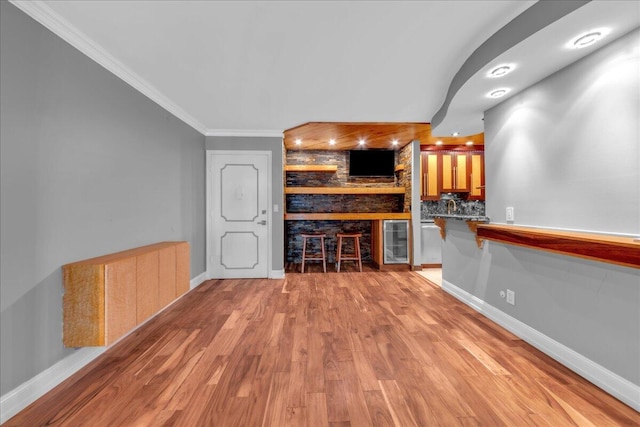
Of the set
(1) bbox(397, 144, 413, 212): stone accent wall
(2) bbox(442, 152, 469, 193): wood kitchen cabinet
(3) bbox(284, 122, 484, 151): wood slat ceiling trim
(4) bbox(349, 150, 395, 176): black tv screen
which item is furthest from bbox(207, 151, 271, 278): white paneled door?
(2) bbox(442, 152, 469, 193): wood kitchen cabinet

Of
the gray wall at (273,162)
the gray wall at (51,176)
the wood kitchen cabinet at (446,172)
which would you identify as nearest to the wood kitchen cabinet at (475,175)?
the wood kitchen cabinet at (446,172)

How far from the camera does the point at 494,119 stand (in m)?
2.83

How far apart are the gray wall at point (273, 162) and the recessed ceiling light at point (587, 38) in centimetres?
338

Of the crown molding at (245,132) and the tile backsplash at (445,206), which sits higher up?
the crown molding at (245,132)

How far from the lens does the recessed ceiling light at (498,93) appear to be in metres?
2.43

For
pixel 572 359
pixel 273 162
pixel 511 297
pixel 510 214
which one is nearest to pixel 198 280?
pixel 273 162

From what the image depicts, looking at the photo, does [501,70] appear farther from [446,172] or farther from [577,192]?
[446,172]

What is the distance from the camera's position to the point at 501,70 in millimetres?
2072

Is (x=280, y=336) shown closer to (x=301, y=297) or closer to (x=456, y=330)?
(x=301, y=297)

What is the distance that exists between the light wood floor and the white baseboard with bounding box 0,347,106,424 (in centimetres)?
5

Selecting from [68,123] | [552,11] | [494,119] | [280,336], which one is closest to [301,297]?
[280,336]

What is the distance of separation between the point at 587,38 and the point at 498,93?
847 millimetres

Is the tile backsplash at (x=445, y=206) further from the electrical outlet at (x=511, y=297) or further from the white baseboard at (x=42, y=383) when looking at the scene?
the white baseboard at (x=42, y=383)

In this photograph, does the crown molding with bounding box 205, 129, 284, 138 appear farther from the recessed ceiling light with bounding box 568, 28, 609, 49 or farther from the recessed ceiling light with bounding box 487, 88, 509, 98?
the recessed ceiling light with bounding box 568, 28, 609, 49
